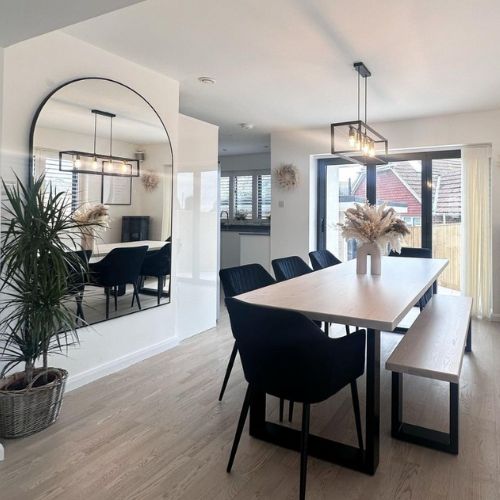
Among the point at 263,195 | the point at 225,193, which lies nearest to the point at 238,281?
the point at 263,195

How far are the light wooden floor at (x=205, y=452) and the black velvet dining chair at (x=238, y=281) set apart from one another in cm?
28

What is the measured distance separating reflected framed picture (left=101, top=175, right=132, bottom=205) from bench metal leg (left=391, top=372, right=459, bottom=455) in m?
2.35

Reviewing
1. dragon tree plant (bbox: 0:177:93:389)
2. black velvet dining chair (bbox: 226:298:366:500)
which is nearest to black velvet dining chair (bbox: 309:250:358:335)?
black velvet dining chair (bbox: 226:298:366:500)

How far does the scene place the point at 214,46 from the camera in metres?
2.97

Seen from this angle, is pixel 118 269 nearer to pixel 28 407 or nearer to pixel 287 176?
pixel 28 407

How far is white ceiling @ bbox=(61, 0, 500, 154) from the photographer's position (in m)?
2.46

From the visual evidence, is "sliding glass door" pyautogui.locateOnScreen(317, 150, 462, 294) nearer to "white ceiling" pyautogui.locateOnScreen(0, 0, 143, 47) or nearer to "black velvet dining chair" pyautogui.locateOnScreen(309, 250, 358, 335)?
"black velvet dining chair" pyautogui.locateOnScreen(309, 250, 358, 335)

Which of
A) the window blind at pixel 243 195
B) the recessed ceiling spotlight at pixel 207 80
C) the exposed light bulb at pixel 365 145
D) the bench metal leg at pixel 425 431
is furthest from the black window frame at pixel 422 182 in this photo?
the bench metal leg at pixel 425 431

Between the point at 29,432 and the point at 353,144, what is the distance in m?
3.00

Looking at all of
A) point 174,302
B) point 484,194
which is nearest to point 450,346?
point 174,302

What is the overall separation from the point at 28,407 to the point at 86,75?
2.26 metres

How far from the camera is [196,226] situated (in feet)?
13.9

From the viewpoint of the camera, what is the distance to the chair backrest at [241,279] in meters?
2.57

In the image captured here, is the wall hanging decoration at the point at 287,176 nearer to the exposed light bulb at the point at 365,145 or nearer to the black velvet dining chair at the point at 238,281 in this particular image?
the exposed light bulb at the point at 365,145
